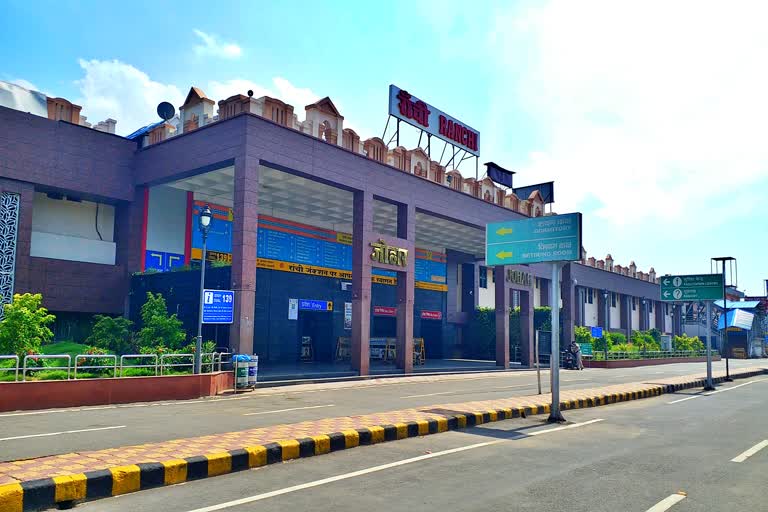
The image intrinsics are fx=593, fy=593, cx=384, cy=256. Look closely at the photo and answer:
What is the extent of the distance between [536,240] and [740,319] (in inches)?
3116

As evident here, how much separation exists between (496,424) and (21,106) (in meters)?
22.0

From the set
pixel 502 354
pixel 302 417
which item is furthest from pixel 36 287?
pixel 502 354

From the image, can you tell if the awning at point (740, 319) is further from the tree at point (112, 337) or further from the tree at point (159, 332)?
the tree at point (112, 337)

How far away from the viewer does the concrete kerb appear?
634 centimetres

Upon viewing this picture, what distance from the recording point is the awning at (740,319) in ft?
258

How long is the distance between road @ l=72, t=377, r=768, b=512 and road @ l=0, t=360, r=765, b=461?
2997 millimetres

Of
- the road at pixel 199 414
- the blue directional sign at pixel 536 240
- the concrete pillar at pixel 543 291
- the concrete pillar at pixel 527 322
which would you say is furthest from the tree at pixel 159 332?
the concrete pillar at pixel 543 291

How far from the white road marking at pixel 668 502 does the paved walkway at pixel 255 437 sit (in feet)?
16.8

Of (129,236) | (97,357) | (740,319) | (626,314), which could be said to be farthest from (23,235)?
(740,319)

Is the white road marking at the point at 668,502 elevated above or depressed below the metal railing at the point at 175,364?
below

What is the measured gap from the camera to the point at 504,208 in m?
37.6

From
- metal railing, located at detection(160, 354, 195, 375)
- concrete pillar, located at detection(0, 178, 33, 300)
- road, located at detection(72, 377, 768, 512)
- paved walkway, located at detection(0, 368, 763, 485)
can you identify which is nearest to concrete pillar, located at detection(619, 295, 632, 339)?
paved walkway, located at detection(0, 368, 763, 485)

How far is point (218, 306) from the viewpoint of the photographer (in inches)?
792

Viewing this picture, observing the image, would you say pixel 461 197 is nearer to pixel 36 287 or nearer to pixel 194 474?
pixel 36 287
